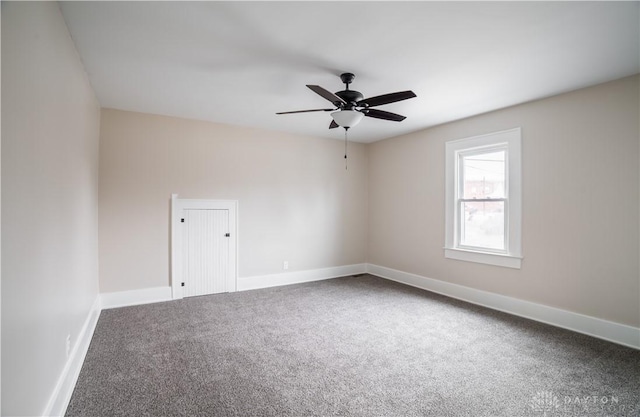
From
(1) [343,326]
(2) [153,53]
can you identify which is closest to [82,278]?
(2) [153,53]

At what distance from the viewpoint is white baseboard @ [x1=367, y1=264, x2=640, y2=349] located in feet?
10.0

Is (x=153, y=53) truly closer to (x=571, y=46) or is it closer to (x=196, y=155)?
(x=196, y=155)

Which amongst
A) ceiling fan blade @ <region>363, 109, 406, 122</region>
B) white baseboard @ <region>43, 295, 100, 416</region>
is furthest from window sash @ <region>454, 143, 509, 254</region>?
white baseboard @ <region>43, 295, 100, 416</region>

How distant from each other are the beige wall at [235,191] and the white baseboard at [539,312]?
1709 mm

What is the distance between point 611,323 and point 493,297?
1.16m

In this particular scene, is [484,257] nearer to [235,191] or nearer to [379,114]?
[379,114]

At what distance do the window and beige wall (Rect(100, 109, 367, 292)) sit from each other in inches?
77.2

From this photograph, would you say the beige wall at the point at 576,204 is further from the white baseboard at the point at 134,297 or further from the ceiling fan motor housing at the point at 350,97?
the white baseboard at the point at 134,297

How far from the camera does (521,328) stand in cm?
341

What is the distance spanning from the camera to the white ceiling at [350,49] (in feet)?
6.88

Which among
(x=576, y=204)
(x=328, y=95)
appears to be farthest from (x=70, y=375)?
(x=576, y=204)

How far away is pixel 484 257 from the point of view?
4223mm

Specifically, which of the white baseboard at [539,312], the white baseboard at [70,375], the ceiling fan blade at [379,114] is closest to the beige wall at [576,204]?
the white baseboard at [539,312]

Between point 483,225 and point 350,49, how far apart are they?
3030 mm
